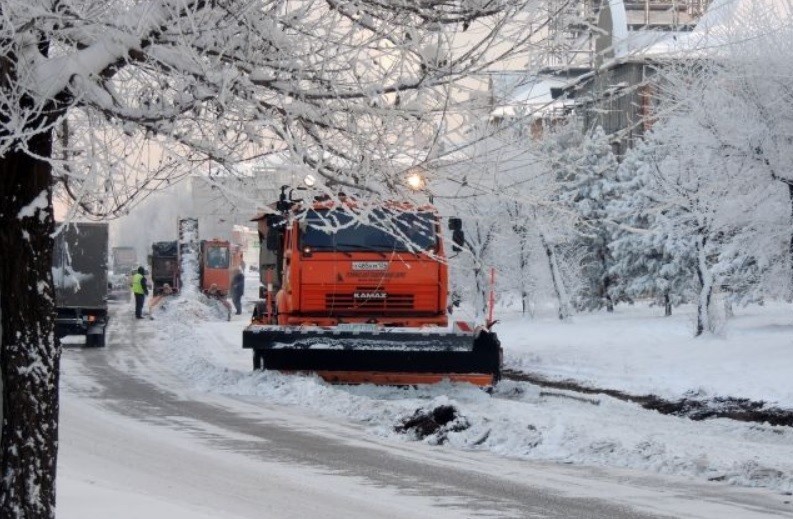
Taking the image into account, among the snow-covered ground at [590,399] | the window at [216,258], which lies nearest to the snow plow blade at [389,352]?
the snow-covered ground at [590,399]

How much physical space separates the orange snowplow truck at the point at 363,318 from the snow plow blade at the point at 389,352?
14 millimetres

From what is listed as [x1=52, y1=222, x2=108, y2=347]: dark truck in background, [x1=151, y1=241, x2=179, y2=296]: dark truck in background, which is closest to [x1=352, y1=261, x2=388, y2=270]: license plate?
[x1=52, y1=222, x2=108, y2=347]: dark truck in background

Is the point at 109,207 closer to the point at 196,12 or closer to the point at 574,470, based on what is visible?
the point at 196,12

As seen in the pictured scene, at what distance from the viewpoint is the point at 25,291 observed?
24.2ft

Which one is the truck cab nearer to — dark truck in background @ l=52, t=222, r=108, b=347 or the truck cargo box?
dark truck in background @ l=52, t=222, r=108, b=347

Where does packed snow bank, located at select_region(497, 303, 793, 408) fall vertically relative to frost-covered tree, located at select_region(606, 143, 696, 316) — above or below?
below

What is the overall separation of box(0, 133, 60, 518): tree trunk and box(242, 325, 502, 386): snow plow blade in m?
12.4

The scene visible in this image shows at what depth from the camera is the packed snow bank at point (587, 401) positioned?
13.7 m

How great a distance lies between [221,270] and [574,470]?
49.4 meters

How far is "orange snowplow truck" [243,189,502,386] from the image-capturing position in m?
19.8

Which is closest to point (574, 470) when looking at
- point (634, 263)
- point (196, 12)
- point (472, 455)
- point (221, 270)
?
point (472, 455)

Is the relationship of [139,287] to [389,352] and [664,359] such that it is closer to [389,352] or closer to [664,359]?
[664,359]

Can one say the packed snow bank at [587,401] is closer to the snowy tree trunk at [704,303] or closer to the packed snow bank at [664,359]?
the packed snow bank at [664,359]

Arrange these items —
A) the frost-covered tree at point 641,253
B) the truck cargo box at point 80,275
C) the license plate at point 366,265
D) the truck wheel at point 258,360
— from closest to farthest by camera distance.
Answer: the license plate at point 366,265 → the truck wheel at point 258,360 → the truck cargo box at point 80,275 → the frost-covered tree at point 641,253
